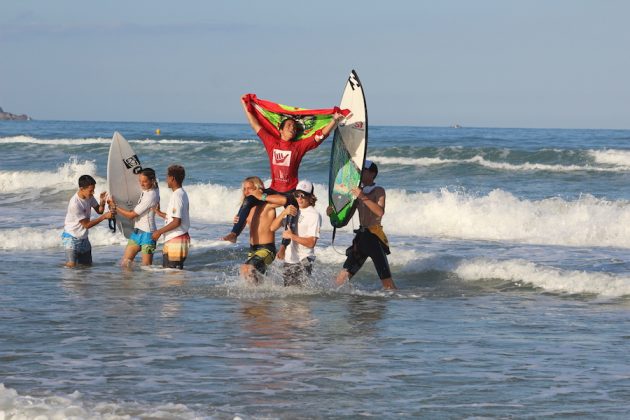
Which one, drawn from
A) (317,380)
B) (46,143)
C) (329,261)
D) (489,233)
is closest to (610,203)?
(489,233)

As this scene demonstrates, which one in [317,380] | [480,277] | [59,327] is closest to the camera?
[317,380]

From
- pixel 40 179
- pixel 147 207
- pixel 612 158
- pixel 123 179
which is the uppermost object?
pixel 123 179

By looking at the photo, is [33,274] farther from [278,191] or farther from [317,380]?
[317,380]

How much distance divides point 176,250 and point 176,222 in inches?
21.6

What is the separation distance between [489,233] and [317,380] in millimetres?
11542

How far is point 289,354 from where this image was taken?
7.26 meters

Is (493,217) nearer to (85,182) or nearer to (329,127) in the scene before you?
(329,127)

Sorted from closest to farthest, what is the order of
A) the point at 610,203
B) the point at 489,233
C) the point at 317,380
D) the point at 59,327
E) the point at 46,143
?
the point at 317,380, the point at 59,327, the point at 489,233, the point at 610,203, the point at 46,143

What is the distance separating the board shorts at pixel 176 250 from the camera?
36.2 feet

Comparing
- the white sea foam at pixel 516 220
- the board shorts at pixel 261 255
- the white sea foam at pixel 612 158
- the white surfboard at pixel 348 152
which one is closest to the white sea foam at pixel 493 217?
the white sea foam at pixel 516 220

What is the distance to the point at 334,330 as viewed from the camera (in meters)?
8.26

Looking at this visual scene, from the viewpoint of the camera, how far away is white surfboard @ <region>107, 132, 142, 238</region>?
11945mm

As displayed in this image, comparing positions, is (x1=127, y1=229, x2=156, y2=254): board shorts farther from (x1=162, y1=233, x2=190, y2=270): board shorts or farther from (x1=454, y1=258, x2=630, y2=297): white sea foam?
(x1=454, y1=258, x2=630, y2=297): white sea foam

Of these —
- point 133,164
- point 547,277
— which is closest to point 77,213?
point 133,164
